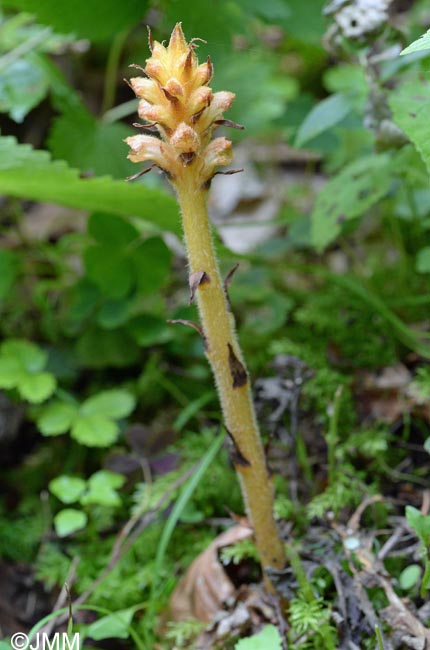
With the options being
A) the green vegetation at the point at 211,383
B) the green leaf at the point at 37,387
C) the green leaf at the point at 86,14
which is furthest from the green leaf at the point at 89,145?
the green leaf at the point at 37,387

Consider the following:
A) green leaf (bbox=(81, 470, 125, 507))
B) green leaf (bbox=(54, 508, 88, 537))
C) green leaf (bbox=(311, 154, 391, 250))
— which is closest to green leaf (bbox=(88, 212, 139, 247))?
green leaf (bbox=(311, 154, 391, 250))

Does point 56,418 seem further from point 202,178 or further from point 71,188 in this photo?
point 202,178

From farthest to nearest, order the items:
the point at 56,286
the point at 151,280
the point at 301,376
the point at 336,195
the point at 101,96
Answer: the point at 101,96, the point at 56,286, the point at 151,280, the point at 336,195, the point at 301,376

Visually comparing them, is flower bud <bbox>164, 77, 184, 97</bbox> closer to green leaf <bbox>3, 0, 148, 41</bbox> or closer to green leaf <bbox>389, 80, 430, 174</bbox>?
green leaf <bbox>389, 80, 430, 174</bbox>

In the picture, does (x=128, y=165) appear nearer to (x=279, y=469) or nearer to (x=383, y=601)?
(x=279, y=469)

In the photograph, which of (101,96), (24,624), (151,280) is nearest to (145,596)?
(24,624)

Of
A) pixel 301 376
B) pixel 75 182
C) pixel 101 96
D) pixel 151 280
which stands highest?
pixel 101 96
